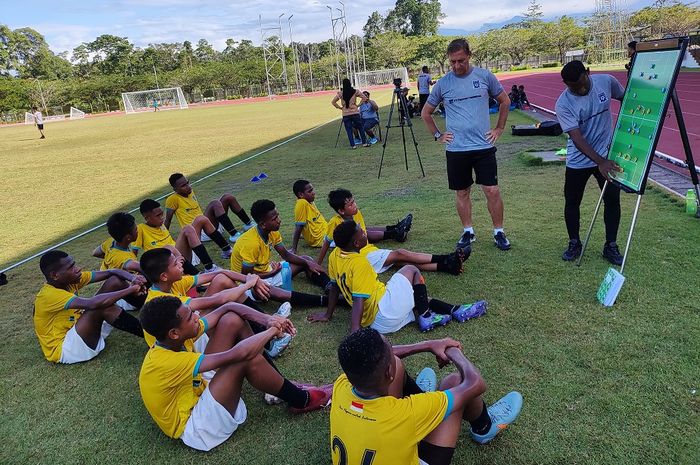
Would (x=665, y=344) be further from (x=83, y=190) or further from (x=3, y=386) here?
(x=83, y=190)

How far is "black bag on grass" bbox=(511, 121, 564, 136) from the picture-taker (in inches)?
445

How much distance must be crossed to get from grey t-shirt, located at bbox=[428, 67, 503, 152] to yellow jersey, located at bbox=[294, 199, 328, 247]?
1.77 metres

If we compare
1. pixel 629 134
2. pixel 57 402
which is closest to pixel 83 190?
pixel 57 402

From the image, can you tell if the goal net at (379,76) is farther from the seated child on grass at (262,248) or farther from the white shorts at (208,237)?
the seated child on grass at (262,248)

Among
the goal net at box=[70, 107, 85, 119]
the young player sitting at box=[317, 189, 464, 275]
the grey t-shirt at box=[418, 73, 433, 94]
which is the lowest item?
the goal net at box=[70, 107, 85, 119]

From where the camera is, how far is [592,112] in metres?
4.30

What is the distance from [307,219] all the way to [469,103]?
218 centimetres

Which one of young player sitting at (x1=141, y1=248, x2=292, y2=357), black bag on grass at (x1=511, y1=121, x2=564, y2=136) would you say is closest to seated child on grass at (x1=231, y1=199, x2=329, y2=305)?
young player sitting at (x1=141, y1=248, x2=292, y2=357)

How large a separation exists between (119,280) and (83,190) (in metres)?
8.49

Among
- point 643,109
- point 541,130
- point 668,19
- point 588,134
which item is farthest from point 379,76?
point 643,109

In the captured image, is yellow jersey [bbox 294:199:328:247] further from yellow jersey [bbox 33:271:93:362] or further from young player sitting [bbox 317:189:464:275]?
yellow jersey [bbox 33:271:93:362]

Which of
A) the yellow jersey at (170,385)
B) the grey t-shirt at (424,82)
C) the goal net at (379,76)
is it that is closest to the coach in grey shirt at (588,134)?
the yellow jersey at (170,385)

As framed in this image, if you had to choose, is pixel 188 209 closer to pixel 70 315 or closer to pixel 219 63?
pixel 70 315

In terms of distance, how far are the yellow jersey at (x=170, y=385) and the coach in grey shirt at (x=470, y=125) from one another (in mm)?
2920
